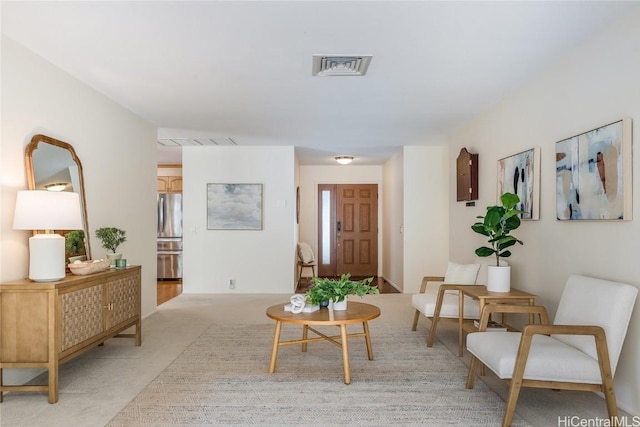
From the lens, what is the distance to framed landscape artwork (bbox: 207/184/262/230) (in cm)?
668

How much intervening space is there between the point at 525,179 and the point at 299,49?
2.22m

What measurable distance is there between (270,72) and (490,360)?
2547 millimetres

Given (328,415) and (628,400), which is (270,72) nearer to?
(328,415)

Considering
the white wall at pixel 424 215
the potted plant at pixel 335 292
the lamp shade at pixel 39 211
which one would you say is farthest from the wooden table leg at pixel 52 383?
the white wall at pixel 424 215

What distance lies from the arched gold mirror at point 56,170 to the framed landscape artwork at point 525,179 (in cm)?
374

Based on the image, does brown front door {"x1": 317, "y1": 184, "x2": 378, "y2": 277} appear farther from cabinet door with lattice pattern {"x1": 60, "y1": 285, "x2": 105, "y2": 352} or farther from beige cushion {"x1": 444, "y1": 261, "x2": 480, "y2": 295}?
cabinet door with lattice pattern {"x1": 60, "y1": 285, "x2": 105, "y2": 352}

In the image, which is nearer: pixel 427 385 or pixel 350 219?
pixel 427 385

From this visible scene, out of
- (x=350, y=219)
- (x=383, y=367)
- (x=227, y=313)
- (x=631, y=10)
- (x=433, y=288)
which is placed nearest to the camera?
(x=631, y=10)

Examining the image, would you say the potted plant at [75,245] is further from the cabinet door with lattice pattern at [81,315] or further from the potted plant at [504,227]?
the potted plant at [504,227]

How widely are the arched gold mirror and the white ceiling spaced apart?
63 cm

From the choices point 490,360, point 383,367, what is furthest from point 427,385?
point 490,360

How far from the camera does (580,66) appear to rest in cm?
289

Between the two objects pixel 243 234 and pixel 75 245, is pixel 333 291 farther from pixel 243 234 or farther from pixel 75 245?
pixel 243 234

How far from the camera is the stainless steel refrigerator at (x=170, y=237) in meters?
8.19
